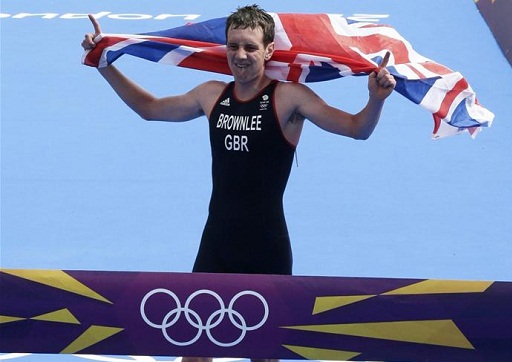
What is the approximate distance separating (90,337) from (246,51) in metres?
1.42

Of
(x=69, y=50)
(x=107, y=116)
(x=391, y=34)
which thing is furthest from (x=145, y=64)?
(x=391, y=34)

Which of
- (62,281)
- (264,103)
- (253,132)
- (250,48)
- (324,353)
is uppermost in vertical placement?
(250,48)

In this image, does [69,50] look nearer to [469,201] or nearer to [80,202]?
[80,202]

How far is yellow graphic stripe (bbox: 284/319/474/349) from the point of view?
4.46 m

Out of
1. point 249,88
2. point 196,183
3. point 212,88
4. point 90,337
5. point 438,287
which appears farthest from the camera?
point 196,183

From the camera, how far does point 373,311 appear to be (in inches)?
176

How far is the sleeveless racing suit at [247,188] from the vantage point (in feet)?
16.1

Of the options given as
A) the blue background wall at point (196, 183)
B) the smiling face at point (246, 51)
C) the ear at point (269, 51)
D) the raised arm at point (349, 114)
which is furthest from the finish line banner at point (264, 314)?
the blue background wall at point (196, 183)

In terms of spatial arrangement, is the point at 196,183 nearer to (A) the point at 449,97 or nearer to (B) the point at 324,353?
(A) the point at 449,97

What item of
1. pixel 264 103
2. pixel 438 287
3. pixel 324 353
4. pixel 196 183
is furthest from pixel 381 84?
pixel 196 183

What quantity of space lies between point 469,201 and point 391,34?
3215 mm

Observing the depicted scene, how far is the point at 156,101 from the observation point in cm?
521

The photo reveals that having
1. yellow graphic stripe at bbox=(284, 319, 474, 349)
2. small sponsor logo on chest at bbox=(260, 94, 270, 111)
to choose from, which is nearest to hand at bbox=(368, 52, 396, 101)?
small sponsor logo on chest at bbox=(260, 94, 270, 111)

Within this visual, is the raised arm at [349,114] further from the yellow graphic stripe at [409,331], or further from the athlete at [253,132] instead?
the yellow graphic stripe at [409,331]
